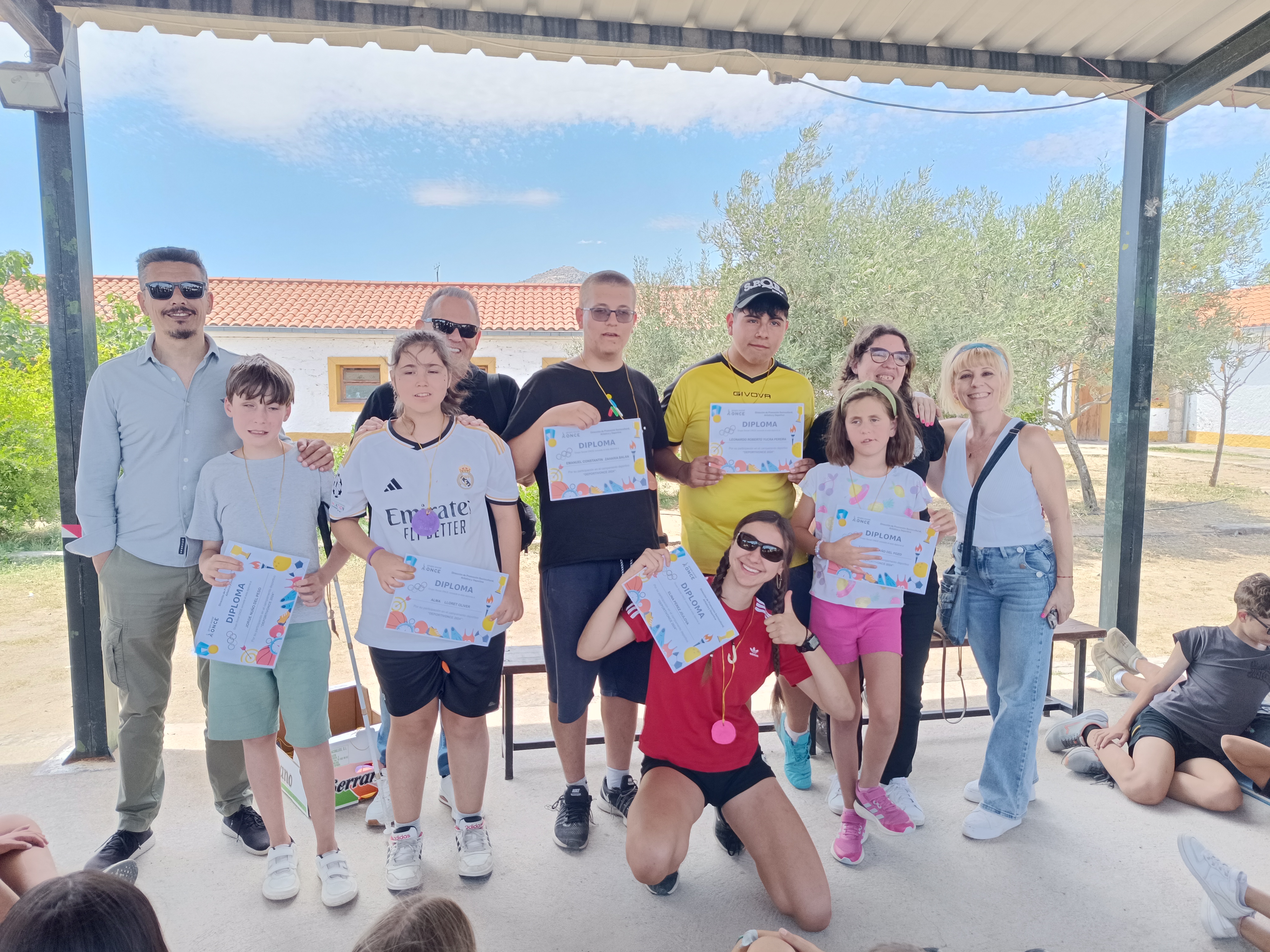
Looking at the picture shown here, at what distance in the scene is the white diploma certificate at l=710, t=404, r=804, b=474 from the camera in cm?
300

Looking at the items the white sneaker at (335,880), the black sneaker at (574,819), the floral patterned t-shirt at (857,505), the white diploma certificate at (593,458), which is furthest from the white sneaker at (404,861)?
the floral patterned t-shirt at (857,505)

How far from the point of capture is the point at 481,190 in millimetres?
51094

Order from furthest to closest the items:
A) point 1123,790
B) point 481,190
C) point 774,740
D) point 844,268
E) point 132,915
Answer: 1. point 481,190
2. point 844,268
3. point 774,740
4. point 1123,790
5. point 132,915

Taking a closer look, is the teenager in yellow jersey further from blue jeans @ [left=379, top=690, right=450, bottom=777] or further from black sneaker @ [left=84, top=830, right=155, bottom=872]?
black sneaker @ [left=84, top=830, right=155, bottom=872]

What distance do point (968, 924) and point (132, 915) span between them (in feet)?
8.13

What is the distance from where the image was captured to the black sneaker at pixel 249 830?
2920mm

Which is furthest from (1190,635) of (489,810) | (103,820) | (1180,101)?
(103,820)

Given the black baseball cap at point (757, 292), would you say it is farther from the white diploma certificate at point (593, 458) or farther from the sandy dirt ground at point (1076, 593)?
the sandy dirt ground at point (1076, 593)

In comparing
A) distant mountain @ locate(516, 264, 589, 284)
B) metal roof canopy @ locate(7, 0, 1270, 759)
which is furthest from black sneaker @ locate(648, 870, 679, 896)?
distant mountain @ locate(516, 264, 589, 284)

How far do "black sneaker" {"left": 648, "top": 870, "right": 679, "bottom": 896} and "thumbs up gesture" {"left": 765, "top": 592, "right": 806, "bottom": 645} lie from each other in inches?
35.7

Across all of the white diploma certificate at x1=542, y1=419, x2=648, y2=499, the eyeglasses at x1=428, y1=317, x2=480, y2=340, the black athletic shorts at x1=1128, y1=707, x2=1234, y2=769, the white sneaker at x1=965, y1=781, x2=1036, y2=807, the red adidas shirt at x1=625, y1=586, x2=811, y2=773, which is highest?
the eyeglasses at x1=428, y1=317, x2=480, y2=340

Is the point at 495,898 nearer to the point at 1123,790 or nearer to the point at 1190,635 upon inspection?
the point at 1123,790

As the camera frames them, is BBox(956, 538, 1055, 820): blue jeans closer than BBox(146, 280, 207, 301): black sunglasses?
No

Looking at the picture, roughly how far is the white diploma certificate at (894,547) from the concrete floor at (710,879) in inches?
43.5
